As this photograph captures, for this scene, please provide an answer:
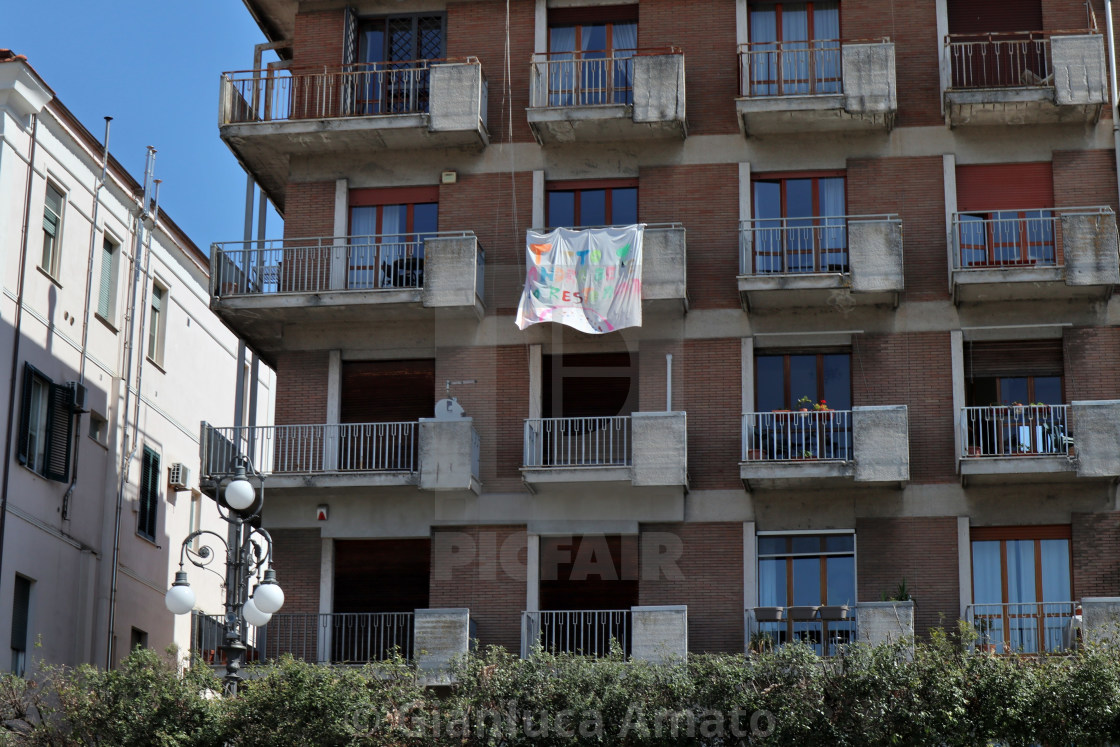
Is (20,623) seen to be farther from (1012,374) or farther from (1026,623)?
(1012,374)

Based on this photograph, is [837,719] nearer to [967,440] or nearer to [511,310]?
[967,440]

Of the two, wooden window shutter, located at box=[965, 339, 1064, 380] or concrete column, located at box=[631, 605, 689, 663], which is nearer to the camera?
concrete column, located at box=[631, 605, 689, 663]

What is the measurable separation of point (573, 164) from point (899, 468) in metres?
7.74

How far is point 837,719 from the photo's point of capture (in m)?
22.6

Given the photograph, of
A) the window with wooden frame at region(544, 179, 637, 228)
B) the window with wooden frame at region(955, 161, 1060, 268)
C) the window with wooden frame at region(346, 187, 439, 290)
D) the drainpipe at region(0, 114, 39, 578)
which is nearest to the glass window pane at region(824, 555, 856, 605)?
the window with wooden frame at region(955, 161, 1060, 268)

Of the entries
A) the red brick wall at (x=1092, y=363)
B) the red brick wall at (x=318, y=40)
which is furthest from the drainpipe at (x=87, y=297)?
the red brick wall at (x=1092, y=363)

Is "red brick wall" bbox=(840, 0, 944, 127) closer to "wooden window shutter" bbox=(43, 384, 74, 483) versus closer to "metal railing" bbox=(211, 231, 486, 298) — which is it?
"metal railing" bbox=(211, 231, 486, 298)

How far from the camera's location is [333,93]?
30.2 meters

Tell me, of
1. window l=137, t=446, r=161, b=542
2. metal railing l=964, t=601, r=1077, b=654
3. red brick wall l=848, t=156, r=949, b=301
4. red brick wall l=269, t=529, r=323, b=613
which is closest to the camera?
metal railing l=964, t=601, r=1077, b=654

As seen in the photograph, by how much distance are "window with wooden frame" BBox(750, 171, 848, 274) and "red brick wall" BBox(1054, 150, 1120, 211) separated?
3565 millimetres

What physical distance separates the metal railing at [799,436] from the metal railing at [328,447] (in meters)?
5.55

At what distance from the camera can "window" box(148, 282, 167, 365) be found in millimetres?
35406

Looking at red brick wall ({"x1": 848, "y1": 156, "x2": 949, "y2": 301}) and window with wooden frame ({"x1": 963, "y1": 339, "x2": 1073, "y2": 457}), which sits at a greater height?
red brick wall ({"x1": 848, "y1": 156, "x2": 949, "y2": 301})

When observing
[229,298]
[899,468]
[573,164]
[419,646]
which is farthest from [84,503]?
[899,468]
